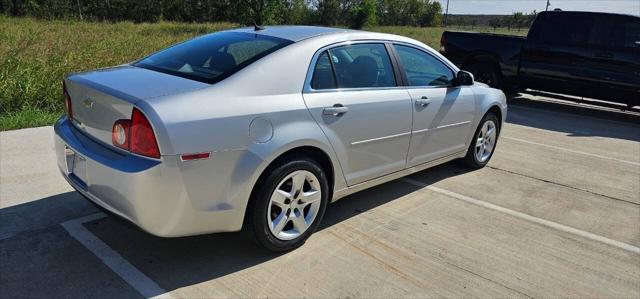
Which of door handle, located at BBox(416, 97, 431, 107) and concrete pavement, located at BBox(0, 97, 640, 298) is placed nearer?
concrete pavement, located at BBox(0, 97, 640, 298)

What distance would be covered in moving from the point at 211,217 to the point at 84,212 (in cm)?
153

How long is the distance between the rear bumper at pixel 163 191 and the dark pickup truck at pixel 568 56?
8.63 meters

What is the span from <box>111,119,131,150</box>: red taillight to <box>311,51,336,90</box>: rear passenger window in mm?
1261

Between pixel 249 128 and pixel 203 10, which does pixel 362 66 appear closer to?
pixel 249 128

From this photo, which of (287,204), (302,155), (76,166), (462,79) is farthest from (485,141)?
(76,166)

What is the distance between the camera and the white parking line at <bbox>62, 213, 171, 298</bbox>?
2875 millimetres

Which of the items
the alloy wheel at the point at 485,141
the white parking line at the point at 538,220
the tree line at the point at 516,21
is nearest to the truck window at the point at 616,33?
the alloy wheel at the point at 485,141

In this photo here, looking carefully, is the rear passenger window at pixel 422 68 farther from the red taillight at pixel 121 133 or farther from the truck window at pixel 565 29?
the truck window at pixel 565 29

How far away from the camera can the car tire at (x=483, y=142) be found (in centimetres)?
539

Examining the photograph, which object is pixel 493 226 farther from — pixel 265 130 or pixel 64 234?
pixel 64 234

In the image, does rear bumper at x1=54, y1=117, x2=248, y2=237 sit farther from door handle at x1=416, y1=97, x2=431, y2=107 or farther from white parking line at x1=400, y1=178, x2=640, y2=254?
white parking line at x1=400, y1=178, x2=640, y2=254

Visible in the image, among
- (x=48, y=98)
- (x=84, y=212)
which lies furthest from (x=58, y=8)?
(x=84, y=212)

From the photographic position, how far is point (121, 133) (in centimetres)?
276

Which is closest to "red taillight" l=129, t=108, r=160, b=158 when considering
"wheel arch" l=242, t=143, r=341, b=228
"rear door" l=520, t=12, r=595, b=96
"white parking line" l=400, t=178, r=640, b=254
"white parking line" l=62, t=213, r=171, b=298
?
"wheel arch" l=242, t=143, r=341, b=228
